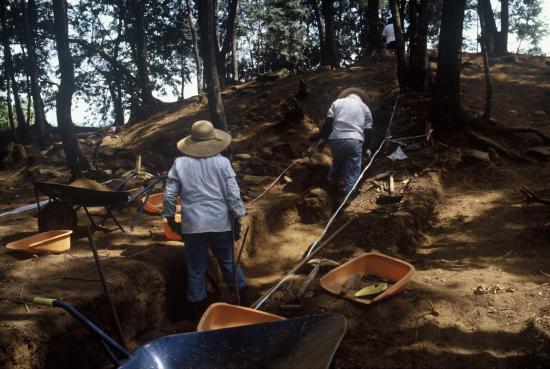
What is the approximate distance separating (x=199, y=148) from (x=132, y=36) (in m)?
21.0

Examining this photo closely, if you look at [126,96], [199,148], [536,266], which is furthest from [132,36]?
[536,266]

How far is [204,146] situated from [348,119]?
3.10 m

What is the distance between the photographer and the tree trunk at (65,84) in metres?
8.19

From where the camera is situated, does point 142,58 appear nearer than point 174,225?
No

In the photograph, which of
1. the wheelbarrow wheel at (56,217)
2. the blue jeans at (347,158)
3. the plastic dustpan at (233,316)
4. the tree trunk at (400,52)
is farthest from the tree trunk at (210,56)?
the plastic dustpan at (233,316)

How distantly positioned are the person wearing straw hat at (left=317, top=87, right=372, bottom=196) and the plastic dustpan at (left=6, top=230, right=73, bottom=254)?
13.4 feet

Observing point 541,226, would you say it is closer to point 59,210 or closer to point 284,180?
point 284,180

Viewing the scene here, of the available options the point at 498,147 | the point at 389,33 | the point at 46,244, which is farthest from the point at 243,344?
the point at 389,33

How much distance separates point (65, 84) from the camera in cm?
824

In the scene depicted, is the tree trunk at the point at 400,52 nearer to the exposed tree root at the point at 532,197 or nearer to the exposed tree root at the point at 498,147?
the exposed tree root at the point at 498,147

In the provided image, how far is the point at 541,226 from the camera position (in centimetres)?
498

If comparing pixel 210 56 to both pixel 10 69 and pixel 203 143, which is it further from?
pixel 10 69

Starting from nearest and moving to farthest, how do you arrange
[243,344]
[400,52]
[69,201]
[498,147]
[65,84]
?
[243,344]
[69,201]
[498,147]
[65,84]
[400,52]

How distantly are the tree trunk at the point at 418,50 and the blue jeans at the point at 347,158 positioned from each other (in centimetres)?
370
